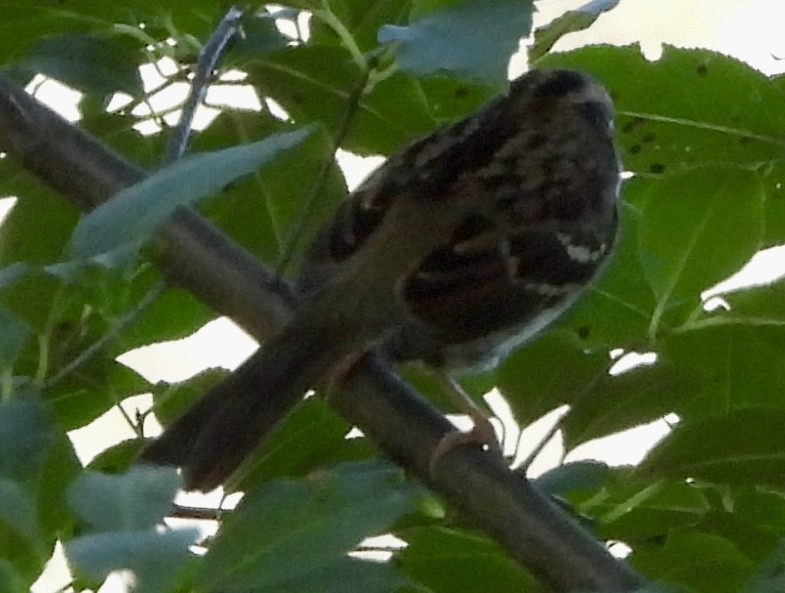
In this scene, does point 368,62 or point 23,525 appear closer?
point 23,525

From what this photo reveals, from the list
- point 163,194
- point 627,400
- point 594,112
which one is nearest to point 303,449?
point 627,400

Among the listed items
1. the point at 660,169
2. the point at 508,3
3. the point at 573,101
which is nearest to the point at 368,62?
the point at 508,3

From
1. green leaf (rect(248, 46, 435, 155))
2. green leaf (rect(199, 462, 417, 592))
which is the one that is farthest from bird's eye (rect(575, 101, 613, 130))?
green leaf (rect(199, 462, 417, 592))

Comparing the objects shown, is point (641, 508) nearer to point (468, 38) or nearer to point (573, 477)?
point (573, 477)

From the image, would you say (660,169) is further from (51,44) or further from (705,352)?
(51,44)

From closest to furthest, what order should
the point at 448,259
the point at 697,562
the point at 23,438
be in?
the point at 23,438
the point at 697,562
the point at 448,259

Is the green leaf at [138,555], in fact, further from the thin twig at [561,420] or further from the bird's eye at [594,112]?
the bird's eye at [594,112]
